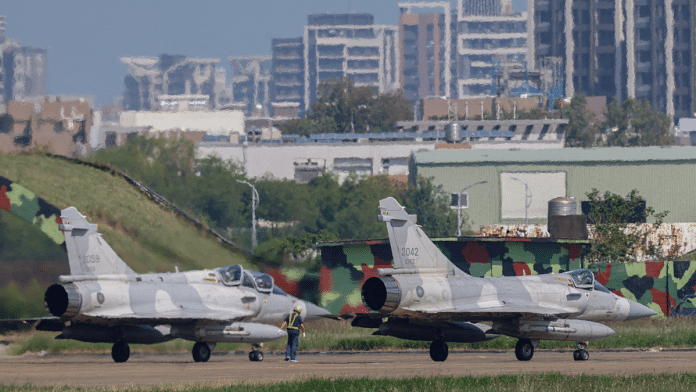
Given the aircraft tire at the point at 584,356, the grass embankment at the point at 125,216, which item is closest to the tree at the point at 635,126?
the grass embankment at the point at 125,216

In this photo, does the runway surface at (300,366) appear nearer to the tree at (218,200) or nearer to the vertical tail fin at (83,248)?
the vertical tail fin at (83,248)

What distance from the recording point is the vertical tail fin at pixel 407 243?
29.9 metres

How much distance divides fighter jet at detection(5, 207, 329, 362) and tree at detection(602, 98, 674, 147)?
16327 cm

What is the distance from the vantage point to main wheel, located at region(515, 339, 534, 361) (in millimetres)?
30781

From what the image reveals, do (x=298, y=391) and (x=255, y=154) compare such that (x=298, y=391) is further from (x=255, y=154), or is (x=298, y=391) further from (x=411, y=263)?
(x=255, y=154)

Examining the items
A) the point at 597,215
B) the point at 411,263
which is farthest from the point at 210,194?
the point at 411,263

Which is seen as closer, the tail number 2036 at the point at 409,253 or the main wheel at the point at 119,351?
the tail number 2036 at the point at 409,253

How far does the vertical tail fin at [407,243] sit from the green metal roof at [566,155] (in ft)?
266

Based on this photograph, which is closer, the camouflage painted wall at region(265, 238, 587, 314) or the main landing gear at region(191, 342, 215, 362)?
the main landing gear at region(191, 342, 215, 362)

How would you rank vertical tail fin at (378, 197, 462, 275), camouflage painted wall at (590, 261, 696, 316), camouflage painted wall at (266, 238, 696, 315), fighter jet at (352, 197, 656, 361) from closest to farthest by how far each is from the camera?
fighter jet at (352, 197, 656, 361) → vertical tail fin at (378, 197, 462, 275) → camouflage painted wall at (266, 238, 696, 315) → camouflage painted wall at (590, 261, 696, 316)

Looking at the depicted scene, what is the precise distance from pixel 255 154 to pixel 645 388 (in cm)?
13473

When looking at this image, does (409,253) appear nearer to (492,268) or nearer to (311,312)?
(311,312)

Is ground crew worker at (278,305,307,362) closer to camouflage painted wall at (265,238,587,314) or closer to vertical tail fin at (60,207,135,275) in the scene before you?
vertical tail fin at (60,207,135,275)

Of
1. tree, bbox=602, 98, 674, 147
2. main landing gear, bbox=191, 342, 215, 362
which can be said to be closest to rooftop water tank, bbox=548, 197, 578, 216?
main landing gear, bbox=191, 342, 215, 362
